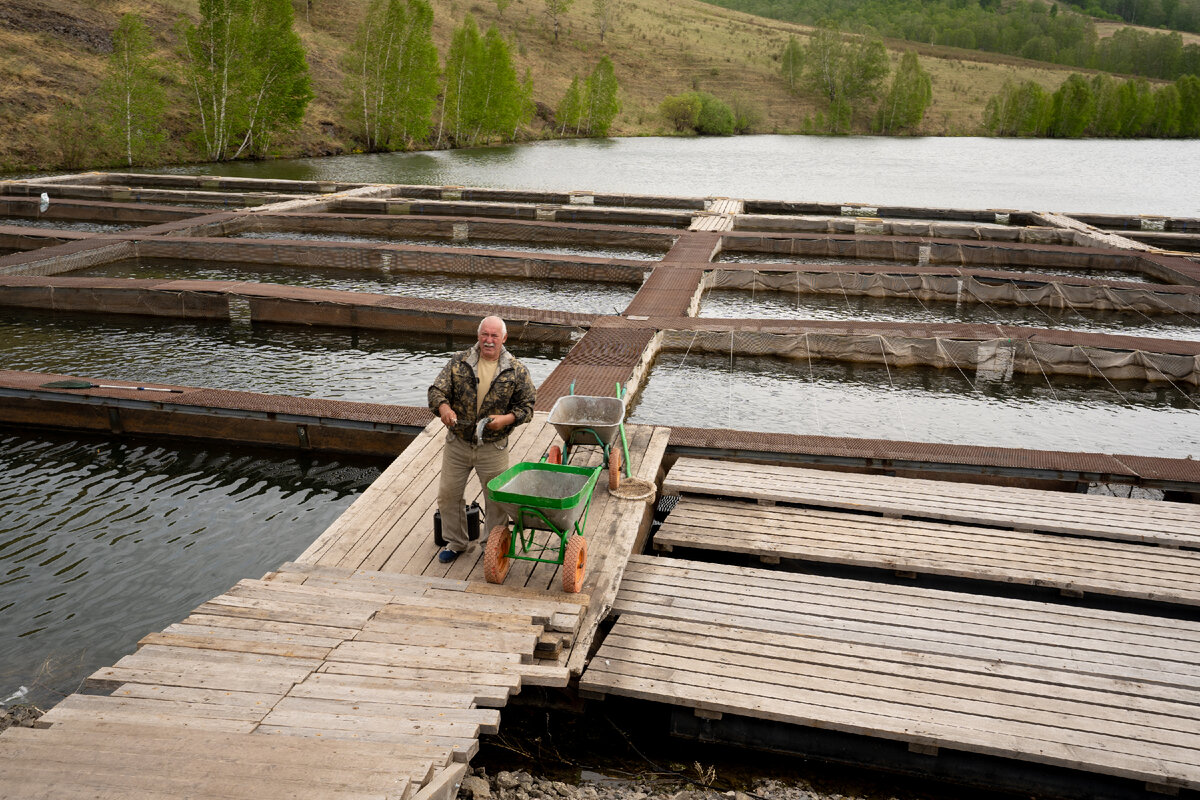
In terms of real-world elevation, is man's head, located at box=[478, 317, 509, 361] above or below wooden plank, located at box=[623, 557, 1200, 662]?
above

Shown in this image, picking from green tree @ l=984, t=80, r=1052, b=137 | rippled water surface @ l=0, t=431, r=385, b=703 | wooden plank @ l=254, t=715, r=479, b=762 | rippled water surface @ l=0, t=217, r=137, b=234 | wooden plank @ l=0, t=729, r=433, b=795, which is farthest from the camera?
green tree @ l=984, t=80, r=1052, b=137

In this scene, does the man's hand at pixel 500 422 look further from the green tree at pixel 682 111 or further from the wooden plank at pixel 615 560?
the green tree at pixel 682 111

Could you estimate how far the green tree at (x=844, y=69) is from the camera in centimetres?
10106

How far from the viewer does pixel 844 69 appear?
334 feet

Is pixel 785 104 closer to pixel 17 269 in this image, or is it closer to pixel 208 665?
pixel 17 269

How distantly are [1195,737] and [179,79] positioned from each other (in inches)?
2140

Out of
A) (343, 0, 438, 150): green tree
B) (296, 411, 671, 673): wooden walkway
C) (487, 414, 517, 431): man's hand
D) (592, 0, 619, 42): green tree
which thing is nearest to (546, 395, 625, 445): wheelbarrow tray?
(296, 411, 671, 673): wooden walkway

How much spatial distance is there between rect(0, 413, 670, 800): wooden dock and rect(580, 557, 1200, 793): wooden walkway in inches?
21.5

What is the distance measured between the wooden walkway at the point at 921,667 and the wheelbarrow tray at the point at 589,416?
4.19ft

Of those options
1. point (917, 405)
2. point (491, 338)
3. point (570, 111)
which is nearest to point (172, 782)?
point (491, 338)

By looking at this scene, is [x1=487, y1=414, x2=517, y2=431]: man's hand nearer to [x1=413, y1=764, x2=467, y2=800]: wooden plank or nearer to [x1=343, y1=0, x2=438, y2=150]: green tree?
[x1=413, y1=764, x2=467, y2=800]: wooden plank

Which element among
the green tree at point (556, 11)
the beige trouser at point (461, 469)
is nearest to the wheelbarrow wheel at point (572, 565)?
the beige trouser at point (461, 469)

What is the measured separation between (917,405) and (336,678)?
33.6ft

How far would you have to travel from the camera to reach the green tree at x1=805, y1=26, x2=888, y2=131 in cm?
10106
